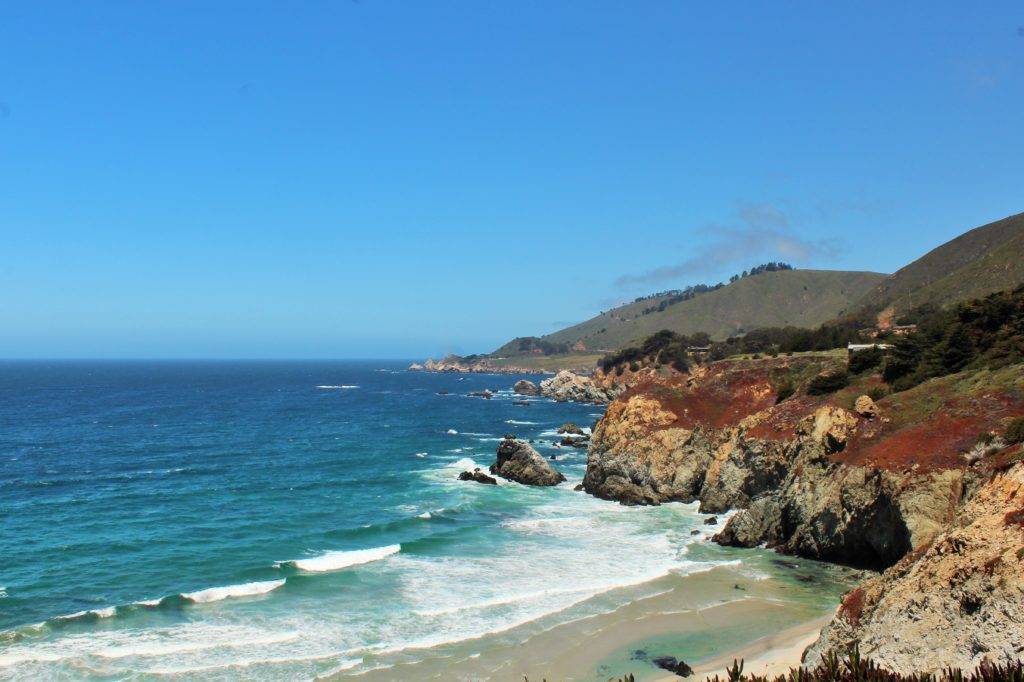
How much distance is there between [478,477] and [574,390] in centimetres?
10175

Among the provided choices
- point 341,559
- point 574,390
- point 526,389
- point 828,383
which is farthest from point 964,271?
point 341,559

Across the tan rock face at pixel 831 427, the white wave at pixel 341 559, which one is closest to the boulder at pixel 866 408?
the tan rock face at pixel 831 427

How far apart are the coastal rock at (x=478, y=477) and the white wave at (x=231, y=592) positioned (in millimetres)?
27965

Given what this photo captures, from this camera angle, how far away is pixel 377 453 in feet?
252

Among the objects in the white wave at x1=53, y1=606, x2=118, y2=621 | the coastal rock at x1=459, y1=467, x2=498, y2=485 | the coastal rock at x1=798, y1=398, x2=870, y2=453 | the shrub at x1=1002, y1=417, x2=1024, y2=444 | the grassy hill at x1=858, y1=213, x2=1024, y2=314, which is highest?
the grassy hill at x1=858, y1=213, x2=1024, y2=314

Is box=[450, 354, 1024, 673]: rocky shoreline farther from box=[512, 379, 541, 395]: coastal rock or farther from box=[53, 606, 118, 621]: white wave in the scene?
box=[512, 379, 541, 395]: coastal rock

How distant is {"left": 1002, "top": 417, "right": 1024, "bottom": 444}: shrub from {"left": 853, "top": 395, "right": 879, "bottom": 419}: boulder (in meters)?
9.55

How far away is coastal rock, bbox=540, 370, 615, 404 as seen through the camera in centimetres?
15188

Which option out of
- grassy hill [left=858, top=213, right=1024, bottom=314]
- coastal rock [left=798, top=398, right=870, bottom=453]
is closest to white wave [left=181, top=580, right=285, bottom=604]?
coastal rock [left=798, top=398, right=870, bottom=453]

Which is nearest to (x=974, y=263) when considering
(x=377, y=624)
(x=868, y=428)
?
(x=868, y=428)

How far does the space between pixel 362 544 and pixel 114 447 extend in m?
49.6

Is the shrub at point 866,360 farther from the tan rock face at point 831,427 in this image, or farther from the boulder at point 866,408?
the tan rock face at point 831,427

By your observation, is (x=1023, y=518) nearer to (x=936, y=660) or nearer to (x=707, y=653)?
(x=936, y=660)

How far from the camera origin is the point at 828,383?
49062 mm
